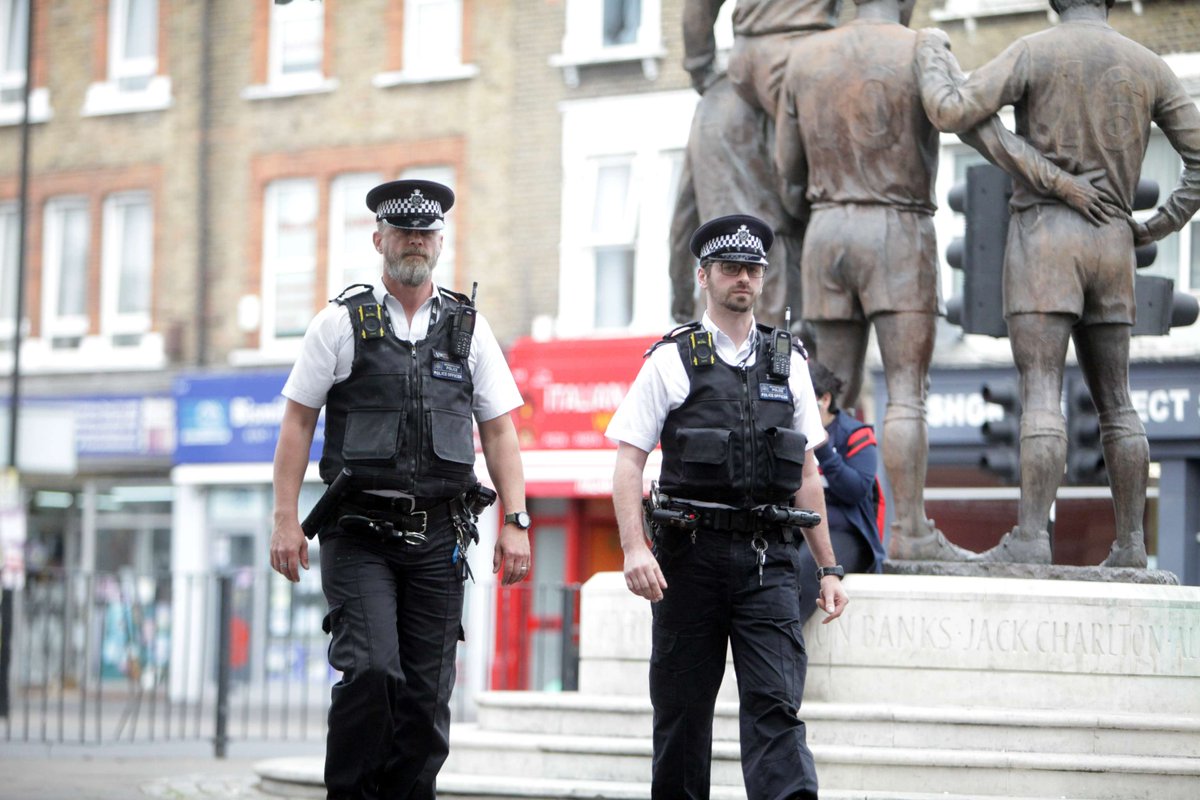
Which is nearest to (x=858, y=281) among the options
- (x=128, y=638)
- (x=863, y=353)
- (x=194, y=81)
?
(x=863, y=353)

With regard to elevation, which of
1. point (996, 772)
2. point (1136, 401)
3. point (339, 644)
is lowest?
point (996, 772)

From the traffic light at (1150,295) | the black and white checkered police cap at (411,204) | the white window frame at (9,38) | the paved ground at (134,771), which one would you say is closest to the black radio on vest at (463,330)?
the black and white checkered police cap at (411,204)

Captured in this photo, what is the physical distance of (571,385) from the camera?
2550 cm

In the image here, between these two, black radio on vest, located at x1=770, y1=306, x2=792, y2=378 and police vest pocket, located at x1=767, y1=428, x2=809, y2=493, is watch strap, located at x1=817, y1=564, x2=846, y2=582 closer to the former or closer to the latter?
police vest pocket, located at x1=767, y1=428, x2=809, y2=493

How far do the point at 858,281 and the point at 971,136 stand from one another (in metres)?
0.92

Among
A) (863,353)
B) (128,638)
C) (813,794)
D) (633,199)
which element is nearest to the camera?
(813,794)

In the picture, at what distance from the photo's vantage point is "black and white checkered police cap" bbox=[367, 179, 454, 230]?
6.84 m

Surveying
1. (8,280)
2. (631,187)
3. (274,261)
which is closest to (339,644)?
(631,187)

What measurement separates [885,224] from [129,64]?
21692 mm

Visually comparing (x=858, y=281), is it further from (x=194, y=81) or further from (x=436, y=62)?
(x=194, y=81)

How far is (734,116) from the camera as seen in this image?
1112 cm

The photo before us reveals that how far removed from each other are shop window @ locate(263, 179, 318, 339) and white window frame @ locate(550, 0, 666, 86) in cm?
439

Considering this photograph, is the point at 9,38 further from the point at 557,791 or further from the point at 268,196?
the point at 557,791

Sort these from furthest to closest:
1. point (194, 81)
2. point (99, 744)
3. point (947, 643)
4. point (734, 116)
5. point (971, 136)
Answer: point (194, 81), point (99, 744), point (734, 116), point (971, 136), point (947, 643)
